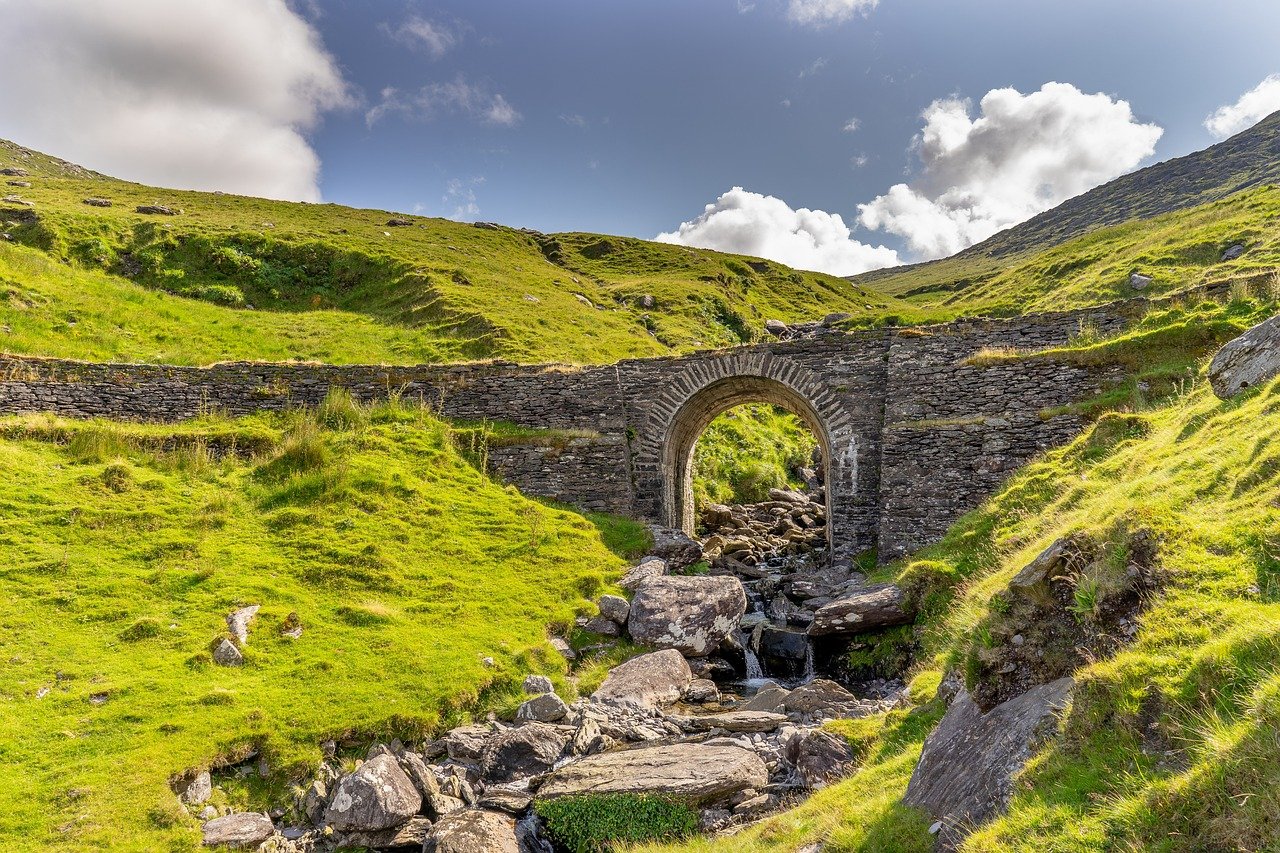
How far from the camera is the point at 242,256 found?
45.3 metres

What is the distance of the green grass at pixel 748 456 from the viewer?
96.5 ft

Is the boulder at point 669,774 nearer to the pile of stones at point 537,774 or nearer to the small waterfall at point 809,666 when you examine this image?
the pile of stones at point 537,774

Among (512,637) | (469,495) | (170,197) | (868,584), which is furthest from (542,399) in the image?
(170,197)

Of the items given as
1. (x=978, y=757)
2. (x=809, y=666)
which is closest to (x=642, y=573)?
(x=809, y=666)

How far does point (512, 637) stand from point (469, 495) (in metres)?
7.17

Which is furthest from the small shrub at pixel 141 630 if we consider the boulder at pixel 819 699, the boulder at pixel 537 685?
the boulder at pixel 819 699

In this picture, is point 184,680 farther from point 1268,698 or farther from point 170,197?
point 170,197

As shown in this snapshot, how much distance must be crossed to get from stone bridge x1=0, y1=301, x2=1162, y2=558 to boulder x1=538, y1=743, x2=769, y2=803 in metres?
11.1

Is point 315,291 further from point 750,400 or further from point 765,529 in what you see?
point 765,529

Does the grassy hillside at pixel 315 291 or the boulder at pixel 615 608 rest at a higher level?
the grassy hillside at pixel 315 291

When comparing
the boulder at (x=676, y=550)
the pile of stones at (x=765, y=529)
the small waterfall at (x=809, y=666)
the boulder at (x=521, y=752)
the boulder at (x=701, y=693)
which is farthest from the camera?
the pile of stones at (x=765, y=529)

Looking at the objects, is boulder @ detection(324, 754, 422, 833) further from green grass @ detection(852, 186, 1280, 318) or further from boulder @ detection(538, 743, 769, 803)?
green grass @ detection(852, 186, 1280, 318)

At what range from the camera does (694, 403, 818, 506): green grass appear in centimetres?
2941

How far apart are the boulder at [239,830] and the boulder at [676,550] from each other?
12080 millimetres
